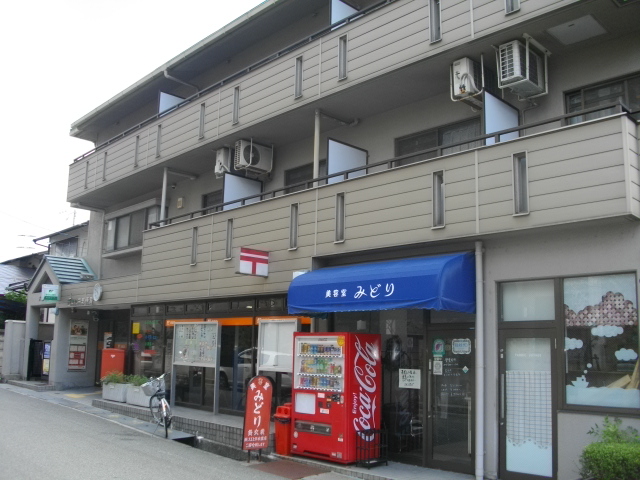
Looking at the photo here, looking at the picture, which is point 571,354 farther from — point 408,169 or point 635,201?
point 408,169

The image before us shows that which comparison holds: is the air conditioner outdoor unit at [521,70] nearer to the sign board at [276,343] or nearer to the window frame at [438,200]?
the window frame at [438,200]

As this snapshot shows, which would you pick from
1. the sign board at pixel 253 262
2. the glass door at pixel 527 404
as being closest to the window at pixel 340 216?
the sign board at pixel 253 262

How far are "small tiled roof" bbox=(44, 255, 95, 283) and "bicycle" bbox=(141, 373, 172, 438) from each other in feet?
31.0

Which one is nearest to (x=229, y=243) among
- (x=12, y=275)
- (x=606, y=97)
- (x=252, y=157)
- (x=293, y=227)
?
(x=252, y=157)

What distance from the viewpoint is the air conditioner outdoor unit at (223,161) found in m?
16.8

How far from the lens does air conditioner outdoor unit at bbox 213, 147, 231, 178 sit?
16844mm

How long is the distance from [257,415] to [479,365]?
427 cm

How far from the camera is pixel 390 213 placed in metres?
11.5

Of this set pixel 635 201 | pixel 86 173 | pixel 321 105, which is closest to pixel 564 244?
pixel 635 201

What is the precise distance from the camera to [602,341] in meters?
8.98

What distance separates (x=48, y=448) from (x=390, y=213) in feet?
25.2

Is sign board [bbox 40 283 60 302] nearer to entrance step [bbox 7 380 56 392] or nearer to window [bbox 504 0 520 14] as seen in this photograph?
entrance step [bbox 7 380 56 392]

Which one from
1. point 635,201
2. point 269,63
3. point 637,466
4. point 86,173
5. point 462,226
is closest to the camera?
point 637,466

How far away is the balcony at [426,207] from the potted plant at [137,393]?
246cm
